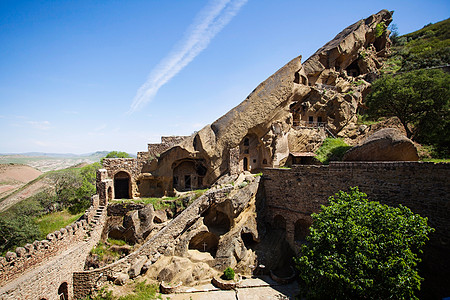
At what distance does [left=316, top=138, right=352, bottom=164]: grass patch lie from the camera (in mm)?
19680

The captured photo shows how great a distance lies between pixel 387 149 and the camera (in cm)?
1351

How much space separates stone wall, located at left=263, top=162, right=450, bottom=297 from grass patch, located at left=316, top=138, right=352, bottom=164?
5334 millimetres

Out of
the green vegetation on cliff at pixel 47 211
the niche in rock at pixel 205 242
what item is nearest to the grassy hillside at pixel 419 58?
the niche in rock at pixel 205 242

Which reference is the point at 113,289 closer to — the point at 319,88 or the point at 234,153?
the point at 234,153

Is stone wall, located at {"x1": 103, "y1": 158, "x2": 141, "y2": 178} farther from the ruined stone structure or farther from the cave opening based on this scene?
the cave opening

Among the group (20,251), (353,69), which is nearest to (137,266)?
(20,251)

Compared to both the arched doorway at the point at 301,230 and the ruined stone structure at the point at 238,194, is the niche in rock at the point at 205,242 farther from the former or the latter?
the arched doorway at the point at 301,230

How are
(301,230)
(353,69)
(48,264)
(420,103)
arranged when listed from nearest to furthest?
1. (48,264)
2. (301,230)
3. (420,103)
4. (353,69)

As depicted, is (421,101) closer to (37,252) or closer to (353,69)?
(353,69)

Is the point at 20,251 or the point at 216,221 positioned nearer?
the point at 20,251

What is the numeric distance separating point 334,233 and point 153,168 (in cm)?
1634

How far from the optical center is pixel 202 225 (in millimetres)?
16938

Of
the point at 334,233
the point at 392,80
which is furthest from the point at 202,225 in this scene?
the point at 392,80

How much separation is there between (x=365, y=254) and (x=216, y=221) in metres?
11.6
